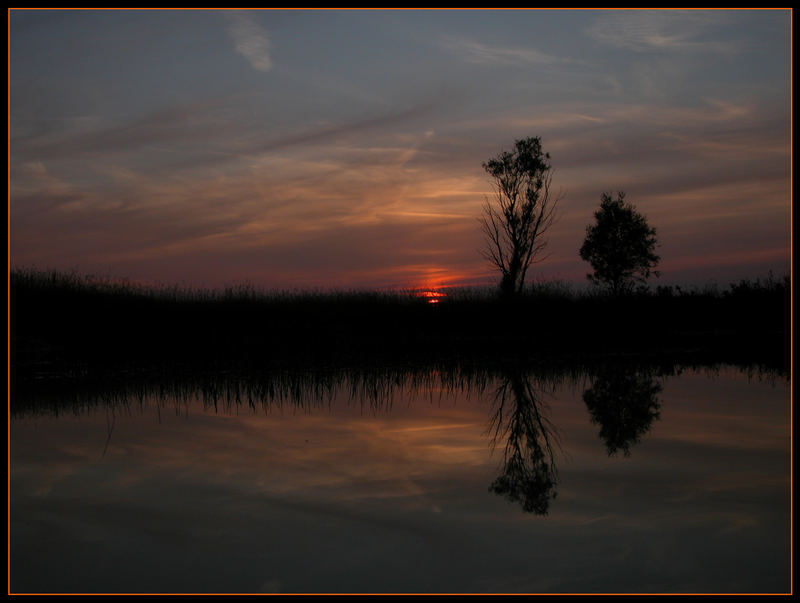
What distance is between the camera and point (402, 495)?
6.07m

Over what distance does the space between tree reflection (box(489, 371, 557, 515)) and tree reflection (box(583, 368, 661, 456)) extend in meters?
0.67

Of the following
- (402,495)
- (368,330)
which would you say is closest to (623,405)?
(402,495)

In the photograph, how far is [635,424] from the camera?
8.88 meters

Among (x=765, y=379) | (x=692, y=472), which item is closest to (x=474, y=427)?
(x=692, y=472)

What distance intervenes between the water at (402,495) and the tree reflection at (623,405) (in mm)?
75

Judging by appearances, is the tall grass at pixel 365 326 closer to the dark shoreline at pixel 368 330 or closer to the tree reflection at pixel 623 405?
the dark shoreline at pixel 368 330

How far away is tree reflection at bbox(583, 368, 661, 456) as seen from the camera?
8203 millimetres

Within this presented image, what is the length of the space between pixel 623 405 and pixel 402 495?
5.20m

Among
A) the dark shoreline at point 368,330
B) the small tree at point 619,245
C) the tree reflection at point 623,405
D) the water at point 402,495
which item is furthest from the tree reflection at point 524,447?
the small tree at point 619,245

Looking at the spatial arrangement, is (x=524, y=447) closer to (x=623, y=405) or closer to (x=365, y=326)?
(x=623, y=405)

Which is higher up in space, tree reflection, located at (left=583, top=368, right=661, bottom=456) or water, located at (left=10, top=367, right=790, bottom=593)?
tree reflection, located at (left=583, top=368, right=661, bottom=456)

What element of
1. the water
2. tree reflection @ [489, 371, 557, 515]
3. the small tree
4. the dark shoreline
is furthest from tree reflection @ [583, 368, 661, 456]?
the small tree

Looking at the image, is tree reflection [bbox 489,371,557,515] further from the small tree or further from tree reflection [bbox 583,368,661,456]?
the small tree

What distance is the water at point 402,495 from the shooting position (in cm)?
447
